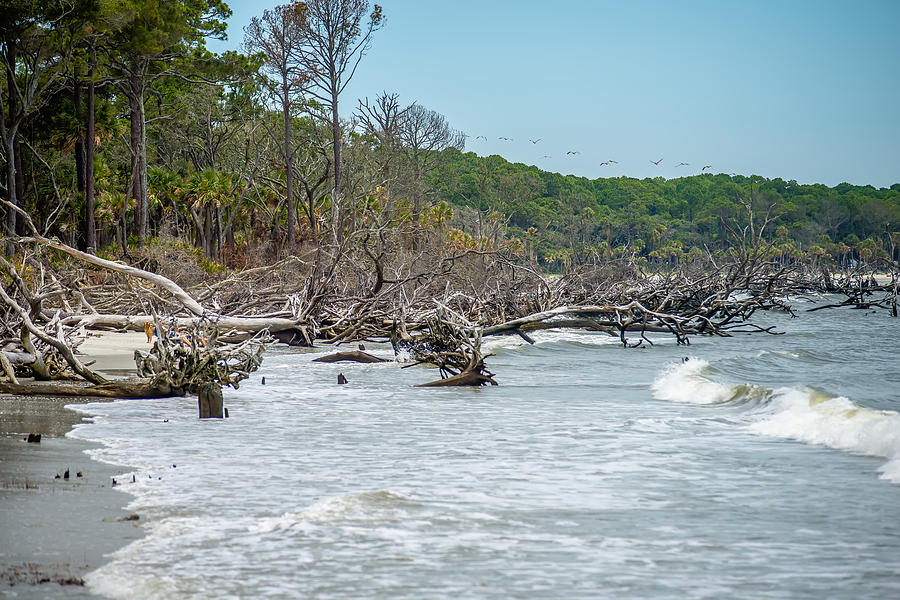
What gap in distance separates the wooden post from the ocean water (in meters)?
0.13

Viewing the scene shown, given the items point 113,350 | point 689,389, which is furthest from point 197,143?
point 689,389

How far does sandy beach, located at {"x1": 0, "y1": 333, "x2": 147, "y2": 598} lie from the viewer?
4.21 metres

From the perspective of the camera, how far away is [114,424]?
30.2 feet

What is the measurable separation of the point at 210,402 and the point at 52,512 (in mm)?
4336

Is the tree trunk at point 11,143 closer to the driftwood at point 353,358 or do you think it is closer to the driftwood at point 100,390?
the driftwood at point 353,358

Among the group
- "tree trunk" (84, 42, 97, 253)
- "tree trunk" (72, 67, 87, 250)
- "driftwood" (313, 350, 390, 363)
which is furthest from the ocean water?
"tree trunk" (72, 67, 87, 250)

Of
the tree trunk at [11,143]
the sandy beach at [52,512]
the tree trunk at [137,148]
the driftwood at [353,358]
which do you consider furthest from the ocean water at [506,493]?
the tree trunk at [137,148]

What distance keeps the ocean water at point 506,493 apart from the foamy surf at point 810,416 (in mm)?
Result: 34

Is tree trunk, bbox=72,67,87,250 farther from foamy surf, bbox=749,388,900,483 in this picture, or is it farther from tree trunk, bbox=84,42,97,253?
foamy surf, bbox=749,388,900,483

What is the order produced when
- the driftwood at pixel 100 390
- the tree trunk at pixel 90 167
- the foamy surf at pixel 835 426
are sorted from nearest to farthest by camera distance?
1. the foamy surf at pixel 835 426
2. the driftwood at pixel 100 390
3. the tree trunk at pixel 90 167

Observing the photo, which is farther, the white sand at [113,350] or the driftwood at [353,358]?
the driftwood at [353,358]

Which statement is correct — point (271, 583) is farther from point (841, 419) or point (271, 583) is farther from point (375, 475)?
point (841, 419)

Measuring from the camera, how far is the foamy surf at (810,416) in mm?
8508

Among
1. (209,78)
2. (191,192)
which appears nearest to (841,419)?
(209,78)
